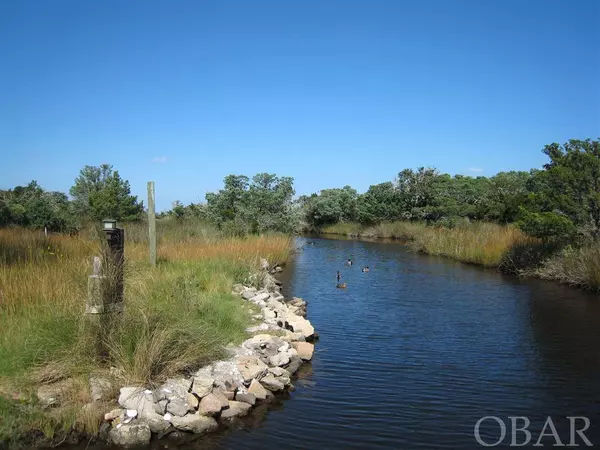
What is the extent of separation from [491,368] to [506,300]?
6810 mm


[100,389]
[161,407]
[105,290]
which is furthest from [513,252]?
[100,389]

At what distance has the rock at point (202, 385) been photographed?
6.43 m

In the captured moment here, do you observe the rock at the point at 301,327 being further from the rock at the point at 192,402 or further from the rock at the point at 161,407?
the rock at the point at 161,407

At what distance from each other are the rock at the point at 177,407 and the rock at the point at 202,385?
10.6 inches

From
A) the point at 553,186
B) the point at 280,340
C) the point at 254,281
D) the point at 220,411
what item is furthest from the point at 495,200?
the point at 220,411

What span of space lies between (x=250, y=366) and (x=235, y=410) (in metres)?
0.91

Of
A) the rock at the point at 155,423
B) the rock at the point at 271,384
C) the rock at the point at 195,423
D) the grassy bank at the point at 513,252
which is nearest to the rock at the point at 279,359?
the rock at the point at 271,384

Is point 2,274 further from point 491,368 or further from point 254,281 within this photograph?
point 491,368

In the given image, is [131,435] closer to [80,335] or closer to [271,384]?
[80,335]

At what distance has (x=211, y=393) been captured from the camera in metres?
6.50

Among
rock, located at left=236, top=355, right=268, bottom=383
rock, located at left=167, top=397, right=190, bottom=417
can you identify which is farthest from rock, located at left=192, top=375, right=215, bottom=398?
rock, located at left=236, top=355, right=268, bottom=383

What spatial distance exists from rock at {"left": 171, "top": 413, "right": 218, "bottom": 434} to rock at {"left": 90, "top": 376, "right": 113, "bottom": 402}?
0.84m

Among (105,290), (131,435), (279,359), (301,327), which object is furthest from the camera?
(301,327)

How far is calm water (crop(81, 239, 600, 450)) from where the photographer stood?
20.4ft
